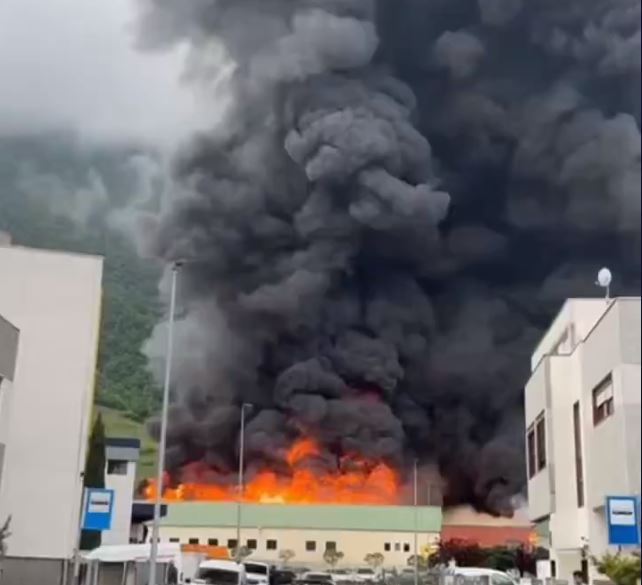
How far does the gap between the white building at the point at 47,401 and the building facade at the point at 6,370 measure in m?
2.64

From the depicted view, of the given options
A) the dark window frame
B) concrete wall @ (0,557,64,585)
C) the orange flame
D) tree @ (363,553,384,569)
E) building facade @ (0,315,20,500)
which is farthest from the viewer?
the orange flame

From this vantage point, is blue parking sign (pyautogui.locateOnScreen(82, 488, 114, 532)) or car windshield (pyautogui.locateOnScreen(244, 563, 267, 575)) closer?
blue parking sign (pyautogui.locateOnScreen(82, 488, 114, 532))

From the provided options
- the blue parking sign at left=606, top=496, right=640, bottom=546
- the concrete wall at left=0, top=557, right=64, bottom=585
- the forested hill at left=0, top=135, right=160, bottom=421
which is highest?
the forested hill at left=0, top=135, right=160, bottom=421

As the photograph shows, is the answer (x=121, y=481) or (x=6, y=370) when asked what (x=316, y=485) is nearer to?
(x=121, y=481)

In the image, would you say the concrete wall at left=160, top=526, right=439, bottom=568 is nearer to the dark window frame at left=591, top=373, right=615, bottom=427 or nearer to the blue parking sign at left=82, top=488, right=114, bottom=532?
the blue parking sign at left=82, top=488, right=114, bottom=532

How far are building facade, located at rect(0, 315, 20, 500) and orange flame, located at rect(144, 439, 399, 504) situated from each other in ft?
175

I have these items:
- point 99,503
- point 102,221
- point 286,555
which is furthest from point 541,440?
point 102,221

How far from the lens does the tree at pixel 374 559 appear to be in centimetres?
5709

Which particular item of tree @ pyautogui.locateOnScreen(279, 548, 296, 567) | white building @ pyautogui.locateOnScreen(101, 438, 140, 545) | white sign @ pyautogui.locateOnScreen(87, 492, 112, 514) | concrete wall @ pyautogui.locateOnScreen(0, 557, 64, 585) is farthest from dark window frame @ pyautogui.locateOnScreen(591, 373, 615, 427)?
tree @ pyautogui.locateOnScreen(279, 548, 296, 567)

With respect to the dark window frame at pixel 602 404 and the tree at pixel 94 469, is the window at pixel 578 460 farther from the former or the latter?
the tree at pixel 94 469

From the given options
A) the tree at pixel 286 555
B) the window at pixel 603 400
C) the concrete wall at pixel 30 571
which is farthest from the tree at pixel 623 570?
the tree at pixel 286 555

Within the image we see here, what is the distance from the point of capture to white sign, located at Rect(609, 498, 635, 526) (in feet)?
32.5

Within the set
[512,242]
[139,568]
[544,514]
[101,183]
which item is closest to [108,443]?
[139,568]

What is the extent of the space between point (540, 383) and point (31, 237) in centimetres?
4712
